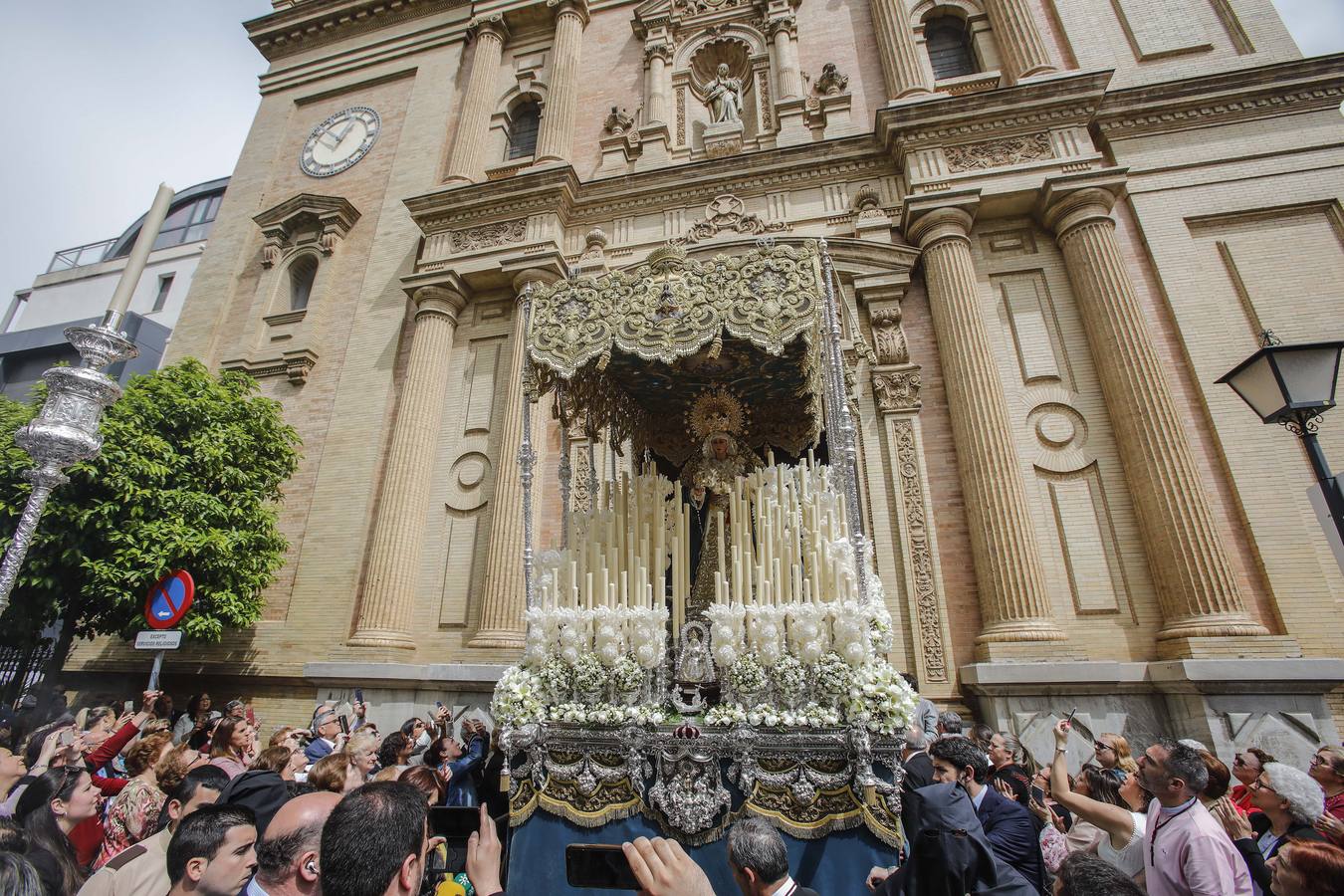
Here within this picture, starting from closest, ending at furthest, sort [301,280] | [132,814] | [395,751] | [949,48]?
[132,814], [395,751], [949,48], [301,280]

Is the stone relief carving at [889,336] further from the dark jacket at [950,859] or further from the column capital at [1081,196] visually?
the dark jacket at [950,859]

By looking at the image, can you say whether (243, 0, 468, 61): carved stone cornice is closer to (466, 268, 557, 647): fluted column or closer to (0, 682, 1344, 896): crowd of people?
(466, 268, 557, 647): fluted column

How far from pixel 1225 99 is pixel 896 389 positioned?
715 cm

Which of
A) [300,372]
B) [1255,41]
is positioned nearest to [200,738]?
[300,372]

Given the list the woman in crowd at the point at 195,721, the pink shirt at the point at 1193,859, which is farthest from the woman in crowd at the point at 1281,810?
the woman in crowd at the point at 195,721

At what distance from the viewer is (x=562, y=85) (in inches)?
583

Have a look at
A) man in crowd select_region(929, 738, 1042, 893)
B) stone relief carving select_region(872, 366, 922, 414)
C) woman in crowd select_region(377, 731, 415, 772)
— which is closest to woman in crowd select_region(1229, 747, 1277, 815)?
man in crowd select_region(929, 738, 1042, 893)

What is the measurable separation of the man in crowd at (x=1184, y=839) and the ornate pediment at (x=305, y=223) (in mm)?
17143

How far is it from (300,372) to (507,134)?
293 inches

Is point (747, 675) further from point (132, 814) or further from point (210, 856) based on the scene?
point (132, 814)

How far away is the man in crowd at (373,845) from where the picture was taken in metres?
1.91

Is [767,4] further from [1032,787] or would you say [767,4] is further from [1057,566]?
[1032,787]

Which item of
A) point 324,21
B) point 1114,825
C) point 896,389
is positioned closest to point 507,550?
point 896,389

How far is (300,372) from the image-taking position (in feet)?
46.1
